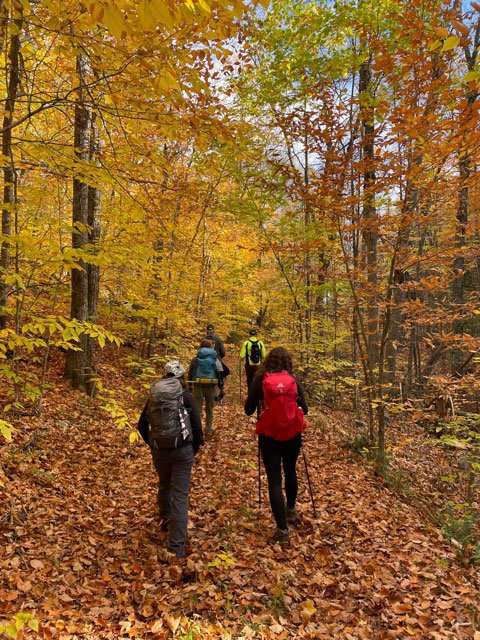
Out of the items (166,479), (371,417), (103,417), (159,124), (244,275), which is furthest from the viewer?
(244,275)

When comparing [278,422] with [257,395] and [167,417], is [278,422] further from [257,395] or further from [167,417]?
[167,417]

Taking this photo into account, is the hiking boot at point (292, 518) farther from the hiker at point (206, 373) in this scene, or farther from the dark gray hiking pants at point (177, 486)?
the hiker at point (206, 373)

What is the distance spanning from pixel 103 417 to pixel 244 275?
819cm

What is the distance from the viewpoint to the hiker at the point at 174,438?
4.52 metres

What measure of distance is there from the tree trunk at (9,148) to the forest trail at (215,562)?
2751mm

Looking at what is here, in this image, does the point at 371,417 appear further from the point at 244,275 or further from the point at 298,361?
the point at 244,275

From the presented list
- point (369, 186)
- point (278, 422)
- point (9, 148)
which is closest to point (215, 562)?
point (278, 422)

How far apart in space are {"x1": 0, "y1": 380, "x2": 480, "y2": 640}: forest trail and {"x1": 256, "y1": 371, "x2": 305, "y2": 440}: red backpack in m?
1.49

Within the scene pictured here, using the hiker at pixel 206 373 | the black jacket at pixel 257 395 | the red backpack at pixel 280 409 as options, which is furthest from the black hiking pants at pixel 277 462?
the hiker at pixel 206 373

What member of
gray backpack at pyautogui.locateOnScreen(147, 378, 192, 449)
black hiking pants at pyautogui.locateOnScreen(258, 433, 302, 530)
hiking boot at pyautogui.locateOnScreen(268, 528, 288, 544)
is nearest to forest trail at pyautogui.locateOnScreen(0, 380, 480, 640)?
hiking boot at pyautogui.locateOnScreen(268, 528, 288, 544)

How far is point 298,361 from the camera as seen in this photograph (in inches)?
537

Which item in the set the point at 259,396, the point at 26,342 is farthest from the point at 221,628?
the point at 26,342

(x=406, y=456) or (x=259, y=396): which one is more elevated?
(x=259, y=396)

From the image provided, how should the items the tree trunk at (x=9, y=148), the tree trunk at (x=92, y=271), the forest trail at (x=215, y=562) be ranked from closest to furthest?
1. the forest trail at (x=215, y=562)
2. the tree trunk at (x=9, y=148)
3. the tree trunk at (x=92, y=271)
